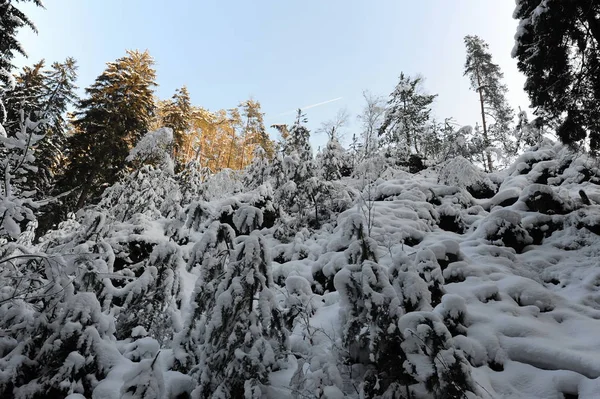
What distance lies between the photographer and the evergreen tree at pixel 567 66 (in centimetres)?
637

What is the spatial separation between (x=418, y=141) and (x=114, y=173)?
18.5 meters

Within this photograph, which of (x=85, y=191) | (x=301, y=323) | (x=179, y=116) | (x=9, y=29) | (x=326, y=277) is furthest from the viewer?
(x=179, y=116)

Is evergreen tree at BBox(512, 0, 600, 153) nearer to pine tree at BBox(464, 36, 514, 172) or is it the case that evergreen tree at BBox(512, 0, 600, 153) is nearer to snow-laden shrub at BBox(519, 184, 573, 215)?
snow-laden shrub at BBox(519, 184, 573, 215)

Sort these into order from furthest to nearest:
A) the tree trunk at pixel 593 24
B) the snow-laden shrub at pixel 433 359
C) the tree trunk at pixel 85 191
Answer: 1. the tree trunk at pixel 85 191
2. the tree trunk at pixel 593 24
3. the snow-laden shrub at pixel 433 359

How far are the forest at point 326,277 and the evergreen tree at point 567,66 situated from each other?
3 centimetres

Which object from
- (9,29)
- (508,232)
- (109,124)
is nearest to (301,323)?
(508,232)

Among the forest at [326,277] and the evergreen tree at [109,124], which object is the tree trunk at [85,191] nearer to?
Result: the evergreen tree at [109,124]

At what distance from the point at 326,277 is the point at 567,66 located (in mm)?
6917

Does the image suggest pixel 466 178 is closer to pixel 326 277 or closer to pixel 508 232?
pixel 508 232

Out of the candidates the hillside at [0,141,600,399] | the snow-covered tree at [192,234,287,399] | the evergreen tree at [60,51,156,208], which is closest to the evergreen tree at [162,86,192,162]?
the evergreen tree at [60,51,156,208]

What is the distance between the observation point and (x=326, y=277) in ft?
18.9

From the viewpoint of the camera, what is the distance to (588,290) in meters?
4.59

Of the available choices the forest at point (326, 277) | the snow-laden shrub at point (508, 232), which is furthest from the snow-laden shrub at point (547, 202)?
the snow-laden shrub at point (508, 232)

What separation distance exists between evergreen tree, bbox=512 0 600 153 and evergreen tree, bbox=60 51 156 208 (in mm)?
17133
